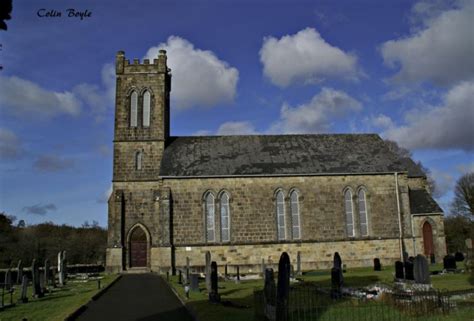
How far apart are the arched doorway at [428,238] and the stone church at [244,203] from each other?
8cm

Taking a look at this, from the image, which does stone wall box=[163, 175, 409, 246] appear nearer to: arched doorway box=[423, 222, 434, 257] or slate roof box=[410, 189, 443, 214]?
slate roof box=[410, 189, 443, 214]

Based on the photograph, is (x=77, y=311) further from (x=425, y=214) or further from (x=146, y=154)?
(x=425, y=214)

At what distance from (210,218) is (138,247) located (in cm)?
626

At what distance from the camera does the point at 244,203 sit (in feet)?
121

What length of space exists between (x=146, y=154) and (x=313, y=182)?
13766 mm

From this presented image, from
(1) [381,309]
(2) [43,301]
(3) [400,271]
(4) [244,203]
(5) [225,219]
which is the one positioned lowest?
(2) [43,301]

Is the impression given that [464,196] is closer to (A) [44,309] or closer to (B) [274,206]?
(B) [274,206]

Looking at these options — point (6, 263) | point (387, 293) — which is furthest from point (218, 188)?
point (6, 263)

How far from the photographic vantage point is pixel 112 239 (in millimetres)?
36938

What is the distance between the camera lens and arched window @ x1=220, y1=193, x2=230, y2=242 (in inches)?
1443

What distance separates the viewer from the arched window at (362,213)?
38.1 m

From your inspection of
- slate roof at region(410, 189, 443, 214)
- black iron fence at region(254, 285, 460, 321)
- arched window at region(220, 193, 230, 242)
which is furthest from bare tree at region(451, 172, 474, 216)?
black iron fence at region(254, 285, 460, 321)

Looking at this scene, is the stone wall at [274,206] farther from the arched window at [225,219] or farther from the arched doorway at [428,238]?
the arched doorway at [428,238]

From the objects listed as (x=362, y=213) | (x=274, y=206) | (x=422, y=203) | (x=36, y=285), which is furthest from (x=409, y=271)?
(x=422, y=203)
